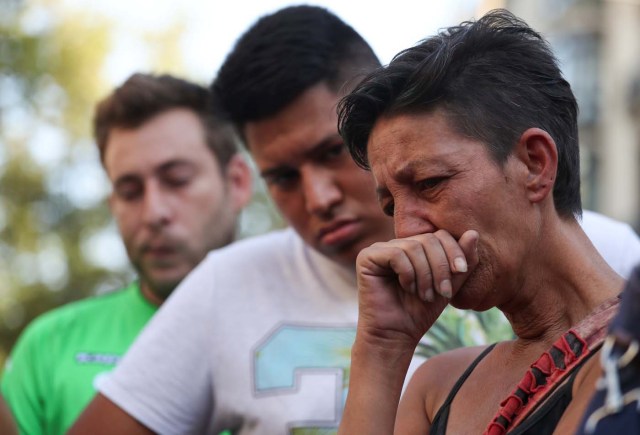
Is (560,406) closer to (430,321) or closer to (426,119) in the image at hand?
(430,321)

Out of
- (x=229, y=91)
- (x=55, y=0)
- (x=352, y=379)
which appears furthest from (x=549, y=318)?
(x=55, y=0)

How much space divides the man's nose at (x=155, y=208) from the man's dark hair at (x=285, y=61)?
3.94 feet

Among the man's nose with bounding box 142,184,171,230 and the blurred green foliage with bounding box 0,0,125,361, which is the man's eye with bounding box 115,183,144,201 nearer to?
the man's nose with bounding box 142,184,171,230

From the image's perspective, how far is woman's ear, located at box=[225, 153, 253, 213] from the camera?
5609 millimetres

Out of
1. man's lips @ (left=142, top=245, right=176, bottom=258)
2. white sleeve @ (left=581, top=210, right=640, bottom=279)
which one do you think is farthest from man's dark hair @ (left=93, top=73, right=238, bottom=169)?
white sleeve @ (left=581, top=210, right=640, bottom=279)

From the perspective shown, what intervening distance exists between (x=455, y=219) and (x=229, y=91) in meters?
1.58

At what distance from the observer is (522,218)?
254 cm

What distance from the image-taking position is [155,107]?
5.41 meters

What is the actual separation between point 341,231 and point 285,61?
60 centimetres

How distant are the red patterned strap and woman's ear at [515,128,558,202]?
297mm

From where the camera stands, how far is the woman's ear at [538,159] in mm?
2559

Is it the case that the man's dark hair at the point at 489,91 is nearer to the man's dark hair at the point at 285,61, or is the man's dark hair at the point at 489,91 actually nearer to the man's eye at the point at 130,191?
the man's dark hair at the point at 285,61

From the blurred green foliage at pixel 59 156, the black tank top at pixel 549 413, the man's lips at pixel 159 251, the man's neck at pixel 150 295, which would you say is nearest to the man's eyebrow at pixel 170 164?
the man's lips at pixel 159 251

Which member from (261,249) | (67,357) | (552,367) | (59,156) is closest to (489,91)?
(552,367)
